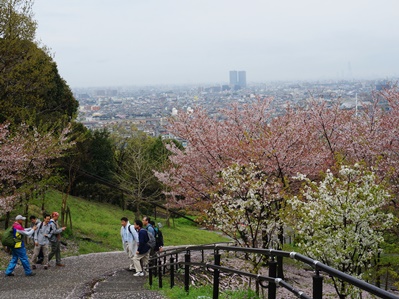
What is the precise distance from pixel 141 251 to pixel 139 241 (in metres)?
0.29

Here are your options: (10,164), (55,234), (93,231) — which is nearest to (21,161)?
(10,164)

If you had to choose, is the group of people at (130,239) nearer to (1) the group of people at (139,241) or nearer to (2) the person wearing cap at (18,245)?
(1) the group of people at (139,241)

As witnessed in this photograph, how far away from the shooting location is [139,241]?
14.4m

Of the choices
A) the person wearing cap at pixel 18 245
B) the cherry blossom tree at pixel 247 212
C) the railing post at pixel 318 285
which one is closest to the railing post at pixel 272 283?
the railing post at pixel 318 285

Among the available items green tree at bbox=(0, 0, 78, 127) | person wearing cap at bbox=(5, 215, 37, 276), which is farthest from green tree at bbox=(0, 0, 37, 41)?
person wearing cap at bbox=(5, 215, 37, 276)

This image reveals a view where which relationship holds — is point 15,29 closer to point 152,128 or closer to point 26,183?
point 26,183

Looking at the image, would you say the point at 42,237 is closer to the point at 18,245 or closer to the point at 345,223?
the point at 18,245

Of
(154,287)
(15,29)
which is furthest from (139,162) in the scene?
(154,287)

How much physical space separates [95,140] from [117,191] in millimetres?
4639

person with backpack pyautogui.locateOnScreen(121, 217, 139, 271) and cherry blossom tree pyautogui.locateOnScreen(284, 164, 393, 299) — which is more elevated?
cherry blossom tree pyautogui.locateOnScreen(284, 164, 393, 299)

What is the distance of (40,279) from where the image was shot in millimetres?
13242

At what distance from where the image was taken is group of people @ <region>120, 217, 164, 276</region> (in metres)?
14.4

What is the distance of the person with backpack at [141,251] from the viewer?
1431 centimetres

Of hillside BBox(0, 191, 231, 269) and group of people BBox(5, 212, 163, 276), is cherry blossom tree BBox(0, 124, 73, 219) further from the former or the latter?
group of people BBox(5, 212, 163, 276)
